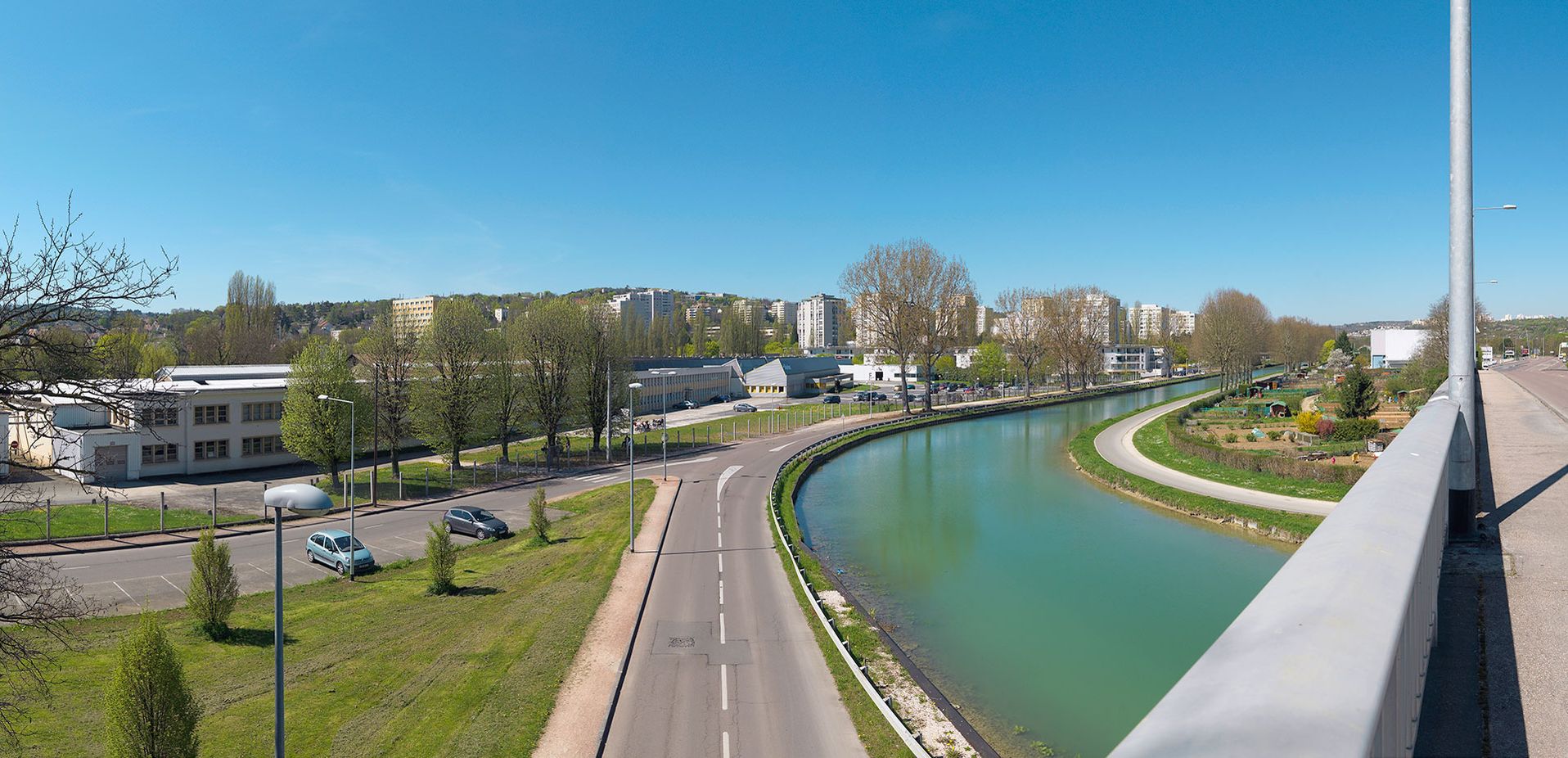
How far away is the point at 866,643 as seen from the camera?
54.0ft

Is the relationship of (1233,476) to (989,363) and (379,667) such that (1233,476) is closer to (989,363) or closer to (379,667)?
(379,667)

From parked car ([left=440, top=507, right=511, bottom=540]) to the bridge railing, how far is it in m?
27.2

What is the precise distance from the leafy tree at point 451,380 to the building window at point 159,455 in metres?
11.9

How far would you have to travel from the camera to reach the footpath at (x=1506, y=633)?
6371mm

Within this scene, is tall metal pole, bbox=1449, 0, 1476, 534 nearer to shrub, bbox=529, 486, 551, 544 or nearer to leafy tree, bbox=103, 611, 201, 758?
leafy tree, bbox=103, 611, 201, 758

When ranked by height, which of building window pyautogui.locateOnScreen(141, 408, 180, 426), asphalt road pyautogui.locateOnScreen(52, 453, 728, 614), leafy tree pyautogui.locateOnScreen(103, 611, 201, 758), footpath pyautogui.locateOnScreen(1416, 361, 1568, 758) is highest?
building window pyautogui.locateOnScreen(141, 408, 180, 426)

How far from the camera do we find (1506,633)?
8.36 m

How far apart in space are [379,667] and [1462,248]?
21763 millimetres

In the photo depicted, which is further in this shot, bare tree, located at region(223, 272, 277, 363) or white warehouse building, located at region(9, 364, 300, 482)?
bare tree, located at region(223, 272, 277, 363)

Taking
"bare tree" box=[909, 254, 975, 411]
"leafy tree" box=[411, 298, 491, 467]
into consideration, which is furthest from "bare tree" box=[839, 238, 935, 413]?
"leafy tree" box=[411, 298, 491, 467]

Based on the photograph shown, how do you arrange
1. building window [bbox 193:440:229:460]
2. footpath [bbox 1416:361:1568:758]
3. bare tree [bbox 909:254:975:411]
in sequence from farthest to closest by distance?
bare tree [bbox 909:254:975:411]
building window [bbox 193:440:229:460]
footpath [bbox 1416:361:1568:758]

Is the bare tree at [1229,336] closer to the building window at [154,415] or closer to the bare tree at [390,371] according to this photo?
the bare tree at [390,371]

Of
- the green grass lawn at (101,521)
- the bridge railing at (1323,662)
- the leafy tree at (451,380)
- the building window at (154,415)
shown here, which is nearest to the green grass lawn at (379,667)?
the building window at (154,415)

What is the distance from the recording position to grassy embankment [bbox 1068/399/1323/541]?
87.1 ft
